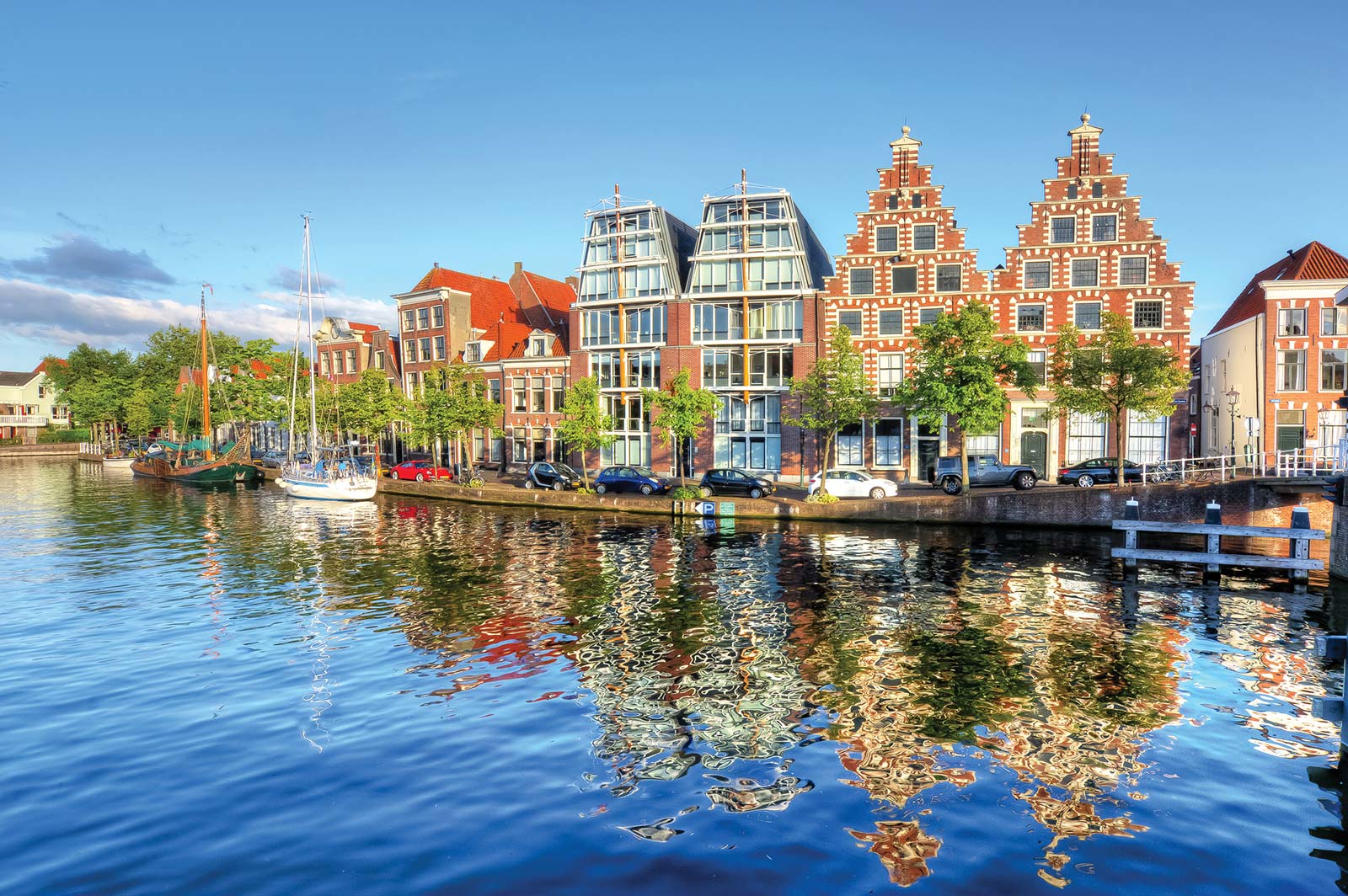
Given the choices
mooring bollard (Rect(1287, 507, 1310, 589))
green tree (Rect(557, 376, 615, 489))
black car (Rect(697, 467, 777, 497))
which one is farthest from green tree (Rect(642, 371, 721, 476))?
mooring bollard (Rect(1287, 507, 1310, 589))

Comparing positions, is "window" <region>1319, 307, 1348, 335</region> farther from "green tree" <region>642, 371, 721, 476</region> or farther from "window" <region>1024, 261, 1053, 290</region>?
"green tree" <region>642, 371, 721, 476</region>

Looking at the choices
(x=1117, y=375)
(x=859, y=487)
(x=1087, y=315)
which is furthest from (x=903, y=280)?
(x=859, y=487)

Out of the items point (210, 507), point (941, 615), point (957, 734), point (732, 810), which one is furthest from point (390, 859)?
point (210, 507)

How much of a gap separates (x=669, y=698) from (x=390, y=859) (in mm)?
6802

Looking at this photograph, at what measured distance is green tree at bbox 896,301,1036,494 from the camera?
42.7 metres

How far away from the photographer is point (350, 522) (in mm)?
44500

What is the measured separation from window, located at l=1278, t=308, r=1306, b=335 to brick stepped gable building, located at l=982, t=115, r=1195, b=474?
4.89 meters

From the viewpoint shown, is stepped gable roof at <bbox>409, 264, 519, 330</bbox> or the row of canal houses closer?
the row of canal houses

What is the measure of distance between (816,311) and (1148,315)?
21188 mm

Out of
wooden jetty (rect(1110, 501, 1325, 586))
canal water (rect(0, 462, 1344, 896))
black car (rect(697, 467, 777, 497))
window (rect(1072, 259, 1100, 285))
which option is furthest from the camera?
window (rect(1072, 259, 1100, 285))

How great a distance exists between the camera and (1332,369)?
4653 cm

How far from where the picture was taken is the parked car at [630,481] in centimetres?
5038

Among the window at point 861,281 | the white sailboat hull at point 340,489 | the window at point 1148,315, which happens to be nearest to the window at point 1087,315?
the window at point 1148,315

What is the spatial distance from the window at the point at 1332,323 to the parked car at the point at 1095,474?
14432mm
